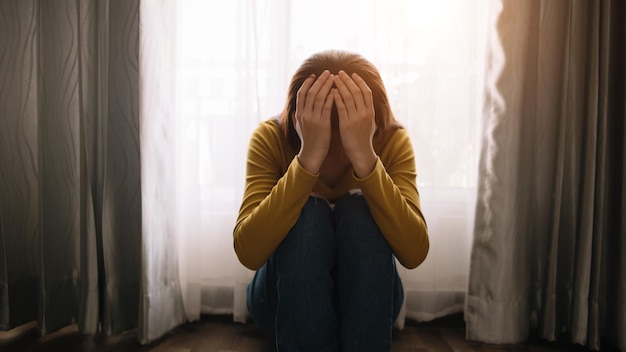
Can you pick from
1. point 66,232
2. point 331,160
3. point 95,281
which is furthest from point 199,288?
point 331,160

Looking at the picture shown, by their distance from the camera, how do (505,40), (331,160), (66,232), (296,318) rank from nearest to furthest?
(296,318) → (331,160) → (505,40) → (66,232)

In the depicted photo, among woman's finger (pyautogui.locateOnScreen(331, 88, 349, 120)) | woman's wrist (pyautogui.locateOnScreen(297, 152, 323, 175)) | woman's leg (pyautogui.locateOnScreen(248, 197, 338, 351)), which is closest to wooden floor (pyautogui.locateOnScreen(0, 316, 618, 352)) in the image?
woman's leg (pyautogui.locateOnScreen(248, 197, 338, 351))

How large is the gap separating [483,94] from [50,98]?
128cm

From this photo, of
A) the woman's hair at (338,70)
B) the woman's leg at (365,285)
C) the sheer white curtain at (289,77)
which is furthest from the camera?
the sheer white curtain at (289,77)

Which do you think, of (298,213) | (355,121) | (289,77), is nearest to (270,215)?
(298,213)

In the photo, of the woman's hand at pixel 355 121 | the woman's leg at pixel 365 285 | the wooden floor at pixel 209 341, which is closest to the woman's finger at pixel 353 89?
the woman's hand at pixel 355 121

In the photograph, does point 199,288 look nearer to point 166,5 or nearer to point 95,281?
point 95,281

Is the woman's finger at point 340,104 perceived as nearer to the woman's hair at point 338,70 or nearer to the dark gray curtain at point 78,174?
the woman's hair at point 338,70

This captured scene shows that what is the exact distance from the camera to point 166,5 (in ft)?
4.59

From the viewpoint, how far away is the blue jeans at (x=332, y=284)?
0.96 metres

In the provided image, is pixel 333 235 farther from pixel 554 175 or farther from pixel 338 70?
pixel 554 175

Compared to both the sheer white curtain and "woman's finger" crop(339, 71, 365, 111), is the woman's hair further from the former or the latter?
the sheer white curtain

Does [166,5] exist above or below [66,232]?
above

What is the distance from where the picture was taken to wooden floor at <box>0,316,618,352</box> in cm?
138
